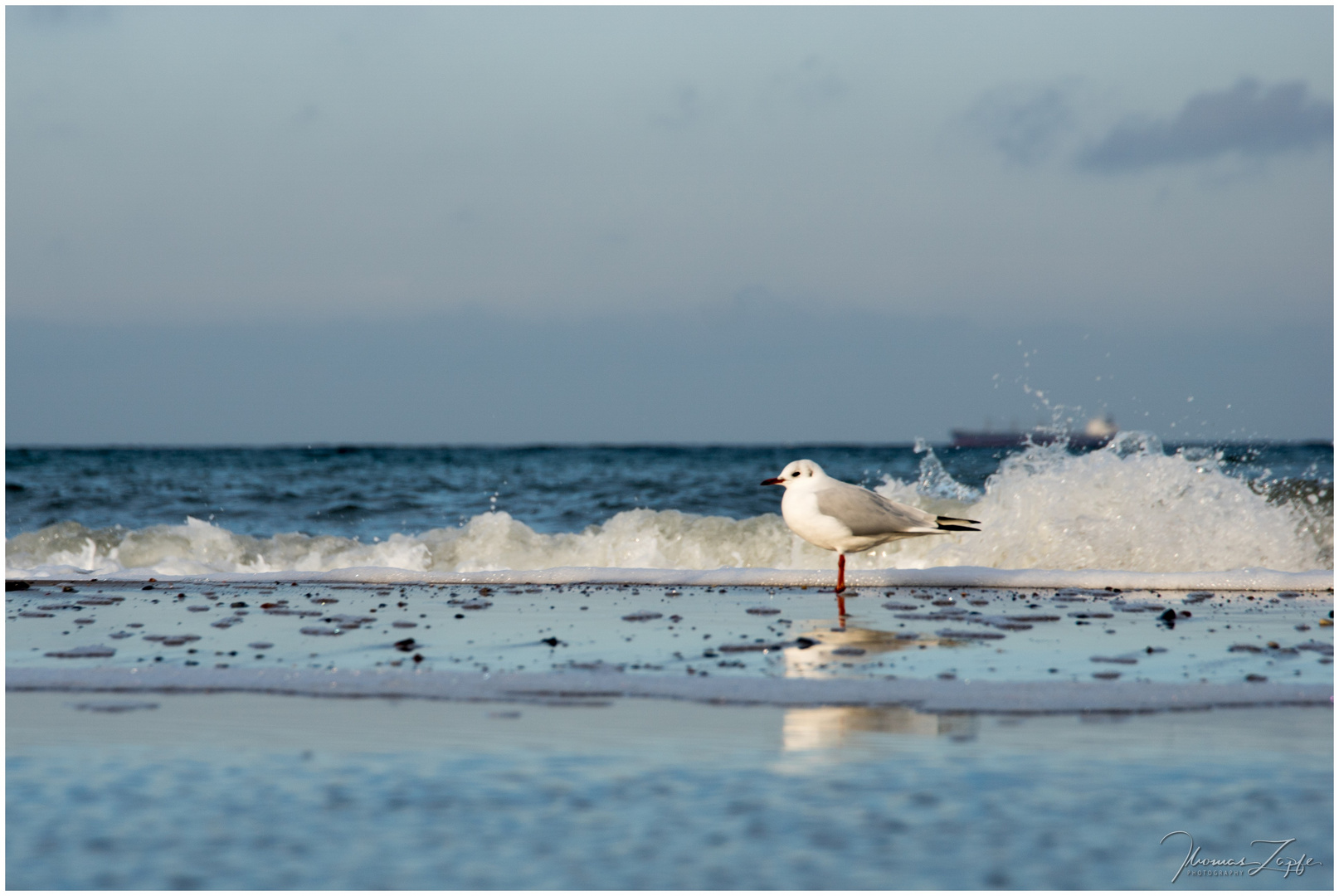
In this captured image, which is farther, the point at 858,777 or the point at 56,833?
the point at 858,777

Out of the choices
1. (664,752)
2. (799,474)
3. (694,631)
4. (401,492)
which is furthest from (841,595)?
(401,492)

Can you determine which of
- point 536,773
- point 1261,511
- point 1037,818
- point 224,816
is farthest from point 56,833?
point 1261,511

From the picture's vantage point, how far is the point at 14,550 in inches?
647

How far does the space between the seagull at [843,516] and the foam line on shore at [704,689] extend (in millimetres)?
4189

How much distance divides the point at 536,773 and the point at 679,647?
2.84 m

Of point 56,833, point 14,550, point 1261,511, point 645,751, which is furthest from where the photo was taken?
point 14,550

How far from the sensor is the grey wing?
10.2 meters

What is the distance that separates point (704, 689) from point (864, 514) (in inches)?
181

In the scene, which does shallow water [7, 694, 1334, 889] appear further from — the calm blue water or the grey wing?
the calm blue water

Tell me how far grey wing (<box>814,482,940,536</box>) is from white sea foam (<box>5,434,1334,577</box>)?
1.43 m

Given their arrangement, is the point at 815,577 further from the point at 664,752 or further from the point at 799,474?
the point at 664,752

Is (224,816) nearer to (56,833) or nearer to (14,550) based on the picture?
(56,833)

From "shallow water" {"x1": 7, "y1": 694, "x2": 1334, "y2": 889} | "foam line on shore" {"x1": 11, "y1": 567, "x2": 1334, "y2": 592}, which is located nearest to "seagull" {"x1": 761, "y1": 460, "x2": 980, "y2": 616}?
"foam line on shore" {"x1": 11, "y1": 567, "x2": 1334, "y2": 592}

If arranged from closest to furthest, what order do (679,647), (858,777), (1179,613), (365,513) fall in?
(858,777)
(679,647)
(1179,613)
(365,513)
